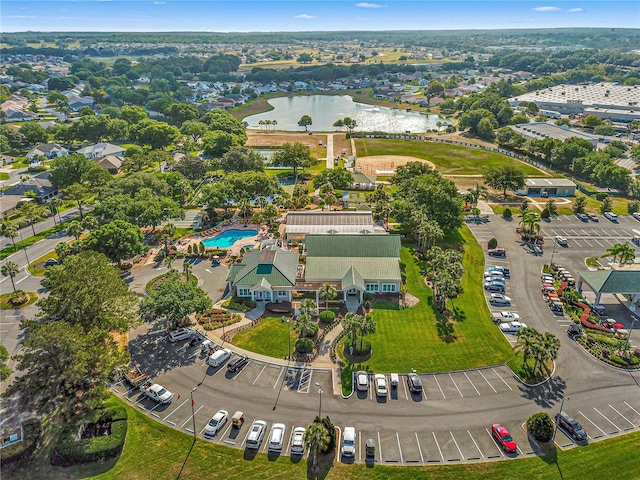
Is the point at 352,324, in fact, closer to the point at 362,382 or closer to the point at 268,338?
the point at 362,382

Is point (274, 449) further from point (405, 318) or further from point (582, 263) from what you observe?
point (582, 263)

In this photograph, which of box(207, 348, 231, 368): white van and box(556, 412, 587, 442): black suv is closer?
box(556, 412, 587, 442): black suv

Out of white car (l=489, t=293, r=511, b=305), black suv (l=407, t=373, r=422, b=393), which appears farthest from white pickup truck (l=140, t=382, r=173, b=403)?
white car (l=489, t=293, r=511, b=305)

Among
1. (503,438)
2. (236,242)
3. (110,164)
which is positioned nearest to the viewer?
(503,438)

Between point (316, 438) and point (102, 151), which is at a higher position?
point (102, 151)

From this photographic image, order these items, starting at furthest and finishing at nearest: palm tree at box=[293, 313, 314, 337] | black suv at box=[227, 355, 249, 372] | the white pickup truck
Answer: palm tree at box=[293, 313, 314, 337] → black suv at box=[227, 355, 249, 372] → the white pickup truck

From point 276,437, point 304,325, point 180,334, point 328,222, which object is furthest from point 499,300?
point 180,334

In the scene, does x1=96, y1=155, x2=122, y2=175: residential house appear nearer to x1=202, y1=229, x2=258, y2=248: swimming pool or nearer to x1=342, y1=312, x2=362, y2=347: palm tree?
x1=202, y1=229, x2=258, y2=248: swimming pool
